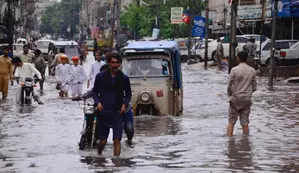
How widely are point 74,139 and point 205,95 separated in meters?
14.6

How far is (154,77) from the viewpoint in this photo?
2181cm

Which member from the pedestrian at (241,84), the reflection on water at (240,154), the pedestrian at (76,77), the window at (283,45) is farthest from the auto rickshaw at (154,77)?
the window at (283,45)

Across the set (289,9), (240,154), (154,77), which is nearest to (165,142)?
(240,154)

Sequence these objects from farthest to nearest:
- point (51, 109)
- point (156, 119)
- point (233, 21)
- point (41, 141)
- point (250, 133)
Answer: point (233, 21) → point (51, 109) → point (156, 119) → point (250, 133) → point (41, 141)

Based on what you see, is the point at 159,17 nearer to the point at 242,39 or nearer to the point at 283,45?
the point at 242,39

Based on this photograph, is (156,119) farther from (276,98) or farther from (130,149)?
(276,98)

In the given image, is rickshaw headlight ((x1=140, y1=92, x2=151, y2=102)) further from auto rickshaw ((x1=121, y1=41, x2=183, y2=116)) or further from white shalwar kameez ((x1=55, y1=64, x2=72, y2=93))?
white shalwar kameez ((x1=55, y1=64, x2=72, y2=93))

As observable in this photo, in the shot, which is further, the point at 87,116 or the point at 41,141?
the point at 41,141

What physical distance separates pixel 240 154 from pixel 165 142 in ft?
7.72

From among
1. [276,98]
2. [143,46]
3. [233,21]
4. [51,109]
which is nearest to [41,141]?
[143,46]

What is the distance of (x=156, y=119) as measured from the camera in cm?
2134

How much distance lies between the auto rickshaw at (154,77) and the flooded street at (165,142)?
0.99 feet

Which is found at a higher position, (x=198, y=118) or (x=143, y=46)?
(x=143, y=46)

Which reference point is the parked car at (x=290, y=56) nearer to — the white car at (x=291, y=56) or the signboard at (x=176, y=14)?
the white car at (x=291, y=56)
